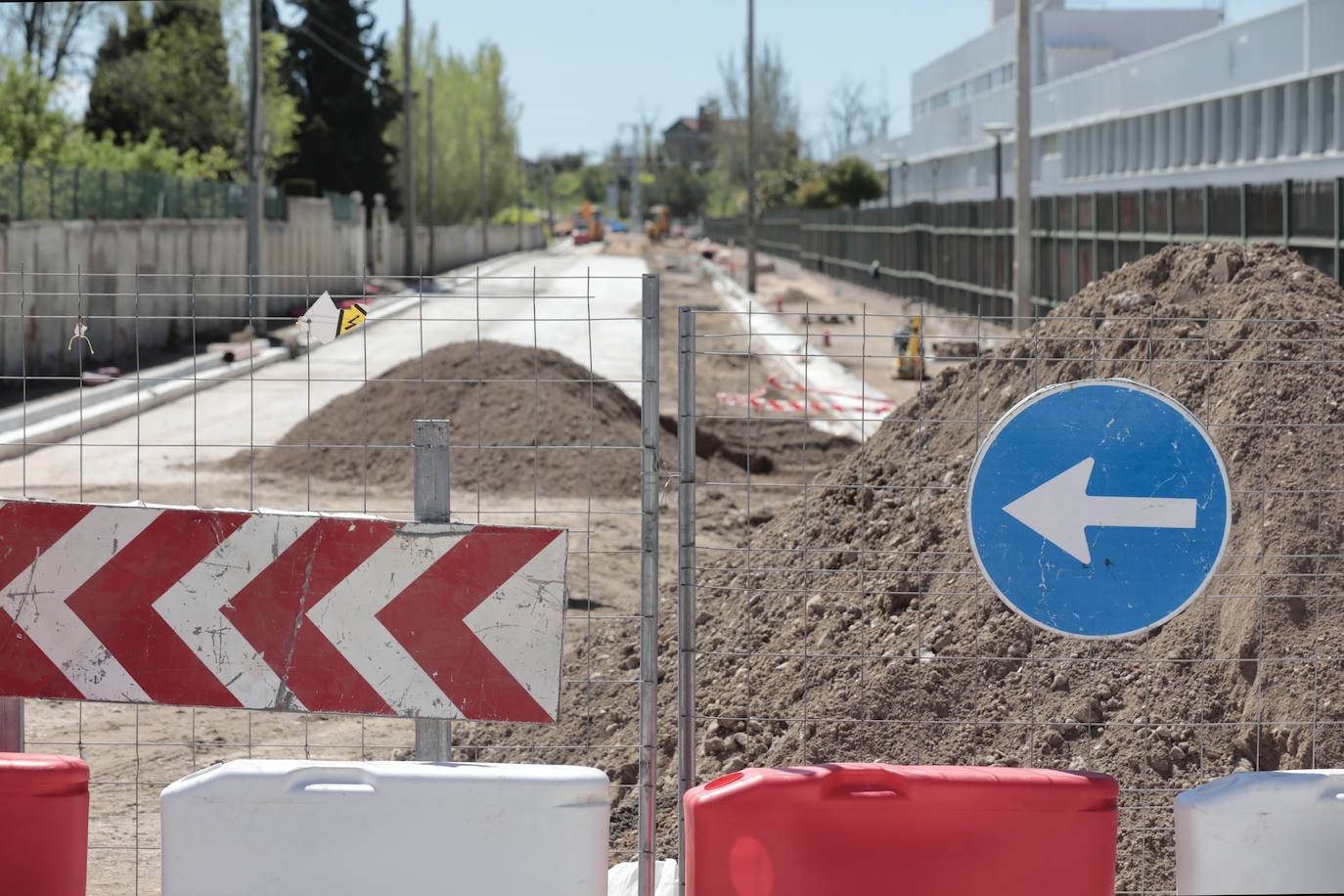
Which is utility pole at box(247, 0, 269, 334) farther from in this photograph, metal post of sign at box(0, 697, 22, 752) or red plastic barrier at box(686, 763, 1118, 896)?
red plastic barrier at box(686, 763, 1118, 896)

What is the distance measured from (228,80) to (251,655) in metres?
47.8

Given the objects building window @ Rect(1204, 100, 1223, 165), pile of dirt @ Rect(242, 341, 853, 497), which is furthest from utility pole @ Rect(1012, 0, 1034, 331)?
building window @ Rect(1204, 100, 1223, 165)

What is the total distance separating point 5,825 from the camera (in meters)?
4.81

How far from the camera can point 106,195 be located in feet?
93.6

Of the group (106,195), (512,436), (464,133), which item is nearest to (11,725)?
(512,436)

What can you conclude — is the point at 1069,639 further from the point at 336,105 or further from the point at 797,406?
the point at 336,105

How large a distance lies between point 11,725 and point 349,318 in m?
1.66

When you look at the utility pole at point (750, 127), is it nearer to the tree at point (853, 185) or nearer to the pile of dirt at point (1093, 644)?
the tree at point (853, 185)

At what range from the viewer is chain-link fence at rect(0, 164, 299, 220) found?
81.1ft

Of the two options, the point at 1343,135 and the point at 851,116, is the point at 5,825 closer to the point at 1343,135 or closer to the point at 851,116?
the point at 1343,135

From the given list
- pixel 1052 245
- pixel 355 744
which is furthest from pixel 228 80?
pixel 355 744

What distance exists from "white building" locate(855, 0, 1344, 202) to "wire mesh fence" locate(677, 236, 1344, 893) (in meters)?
25.9

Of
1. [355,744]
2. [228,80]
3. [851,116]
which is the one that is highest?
[851,116]

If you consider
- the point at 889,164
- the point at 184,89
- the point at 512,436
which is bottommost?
the point at 512,436
